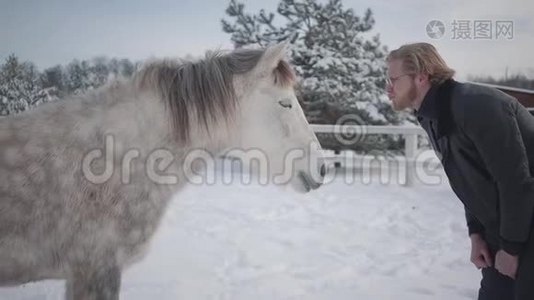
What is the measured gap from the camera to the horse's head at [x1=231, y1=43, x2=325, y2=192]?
1.77 meters

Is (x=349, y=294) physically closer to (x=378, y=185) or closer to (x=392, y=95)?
(x=392, y=95)

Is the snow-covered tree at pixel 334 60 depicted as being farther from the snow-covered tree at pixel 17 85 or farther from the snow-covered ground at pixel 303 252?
the snow-covered tree at pixel 17 85

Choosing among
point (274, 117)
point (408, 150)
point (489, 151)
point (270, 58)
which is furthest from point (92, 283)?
point (408, 150)

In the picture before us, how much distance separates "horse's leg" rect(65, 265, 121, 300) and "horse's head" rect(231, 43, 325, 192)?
76 centimetres

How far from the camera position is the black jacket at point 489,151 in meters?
1.05

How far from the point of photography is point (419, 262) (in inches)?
115

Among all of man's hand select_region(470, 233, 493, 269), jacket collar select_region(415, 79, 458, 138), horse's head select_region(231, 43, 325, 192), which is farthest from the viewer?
horse's head select_region(231, 43, 325, 192)

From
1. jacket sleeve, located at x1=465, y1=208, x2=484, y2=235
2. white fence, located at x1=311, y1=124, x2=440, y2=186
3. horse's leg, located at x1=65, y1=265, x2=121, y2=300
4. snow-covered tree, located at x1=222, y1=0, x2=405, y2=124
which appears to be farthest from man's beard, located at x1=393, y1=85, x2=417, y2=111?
snow-covered tree, located at x1=222, y1=0, x2=405, y2=124

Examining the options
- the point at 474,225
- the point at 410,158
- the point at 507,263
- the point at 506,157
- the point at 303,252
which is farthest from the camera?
the point at 410,158

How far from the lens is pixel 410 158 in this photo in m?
5.99

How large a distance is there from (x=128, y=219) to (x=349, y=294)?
147cm

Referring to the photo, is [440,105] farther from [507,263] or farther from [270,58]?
[270,58]

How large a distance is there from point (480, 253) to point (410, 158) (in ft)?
15.9

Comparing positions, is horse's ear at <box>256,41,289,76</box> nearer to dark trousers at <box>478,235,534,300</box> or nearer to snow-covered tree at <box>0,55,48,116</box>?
dark trousers at <box>478,235,534,300</box>
